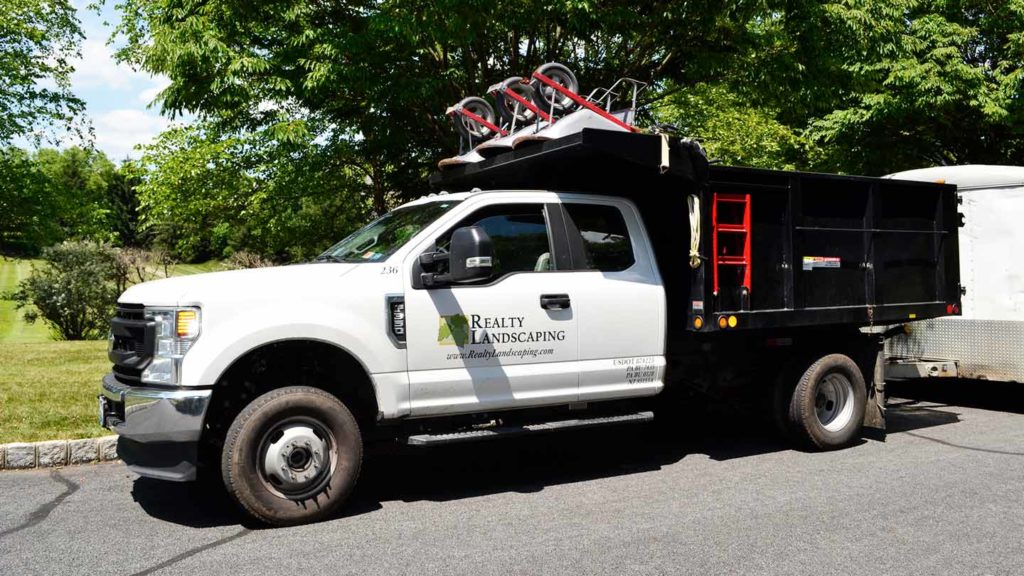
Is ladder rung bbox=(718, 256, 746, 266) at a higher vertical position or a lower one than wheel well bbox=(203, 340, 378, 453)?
higher

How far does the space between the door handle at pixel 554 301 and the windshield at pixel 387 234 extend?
981 millimetres

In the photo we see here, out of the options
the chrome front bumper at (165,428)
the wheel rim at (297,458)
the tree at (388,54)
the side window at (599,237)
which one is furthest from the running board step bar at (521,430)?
the tree at (388,54)

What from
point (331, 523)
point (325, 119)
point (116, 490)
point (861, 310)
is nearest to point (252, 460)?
point (331, 523)

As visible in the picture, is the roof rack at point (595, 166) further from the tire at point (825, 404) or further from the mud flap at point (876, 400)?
the mud flap at point (876, 400)

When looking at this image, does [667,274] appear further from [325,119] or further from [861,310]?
[325,119]

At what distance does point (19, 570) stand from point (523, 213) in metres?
3.95

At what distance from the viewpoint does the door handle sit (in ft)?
21.0

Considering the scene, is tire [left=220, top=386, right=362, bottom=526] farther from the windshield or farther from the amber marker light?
the windshield

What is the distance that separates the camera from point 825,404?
26.1 feet

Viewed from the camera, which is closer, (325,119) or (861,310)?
(861,310)

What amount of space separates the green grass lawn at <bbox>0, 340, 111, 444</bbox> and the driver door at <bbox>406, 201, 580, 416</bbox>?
341cm

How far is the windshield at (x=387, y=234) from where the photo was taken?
632 cm

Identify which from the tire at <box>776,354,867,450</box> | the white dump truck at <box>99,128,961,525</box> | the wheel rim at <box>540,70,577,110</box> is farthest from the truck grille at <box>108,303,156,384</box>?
the tire at <box>776,354,867,450</box>

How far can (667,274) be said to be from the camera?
7297 mm
